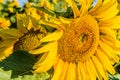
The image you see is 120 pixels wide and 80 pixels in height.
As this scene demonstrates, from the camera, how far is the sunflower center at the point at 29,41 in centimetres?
211

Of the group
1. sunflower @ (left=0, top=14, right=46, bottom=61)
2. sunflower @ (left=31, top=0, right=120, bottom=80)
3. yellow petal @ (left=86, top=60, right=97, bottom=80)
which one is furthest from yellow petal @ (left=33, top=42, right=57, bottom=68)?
yellow petal @ (left=86, top=60, right=97, bottom=80)

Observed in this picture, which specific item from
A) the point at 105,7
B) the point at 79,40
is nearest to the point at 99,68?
the point at 79,40

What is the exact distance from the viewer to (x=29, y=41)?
212 cm

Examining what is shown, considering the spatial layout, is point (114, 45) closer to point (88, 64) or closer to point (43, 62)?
point (88, 64)

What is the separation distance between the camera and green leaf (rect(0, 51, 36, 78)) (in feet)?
6.78

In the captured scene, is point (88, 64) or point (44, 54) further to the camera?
point (88, 64)

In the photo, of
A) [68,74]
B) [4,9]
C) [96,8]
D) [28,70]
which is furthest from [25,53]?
[4,9]

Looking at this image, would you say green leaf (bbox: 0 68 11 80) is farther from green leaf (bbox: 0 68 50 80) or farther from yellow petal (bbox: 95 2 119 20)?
yellow petal (bbox: 95 2 119 20)

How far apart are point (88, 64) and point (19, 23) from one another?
412mm

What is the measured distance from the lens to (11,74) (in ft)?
6.79

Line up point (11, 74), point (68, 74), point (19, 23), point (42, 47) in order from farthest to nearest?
point (19, 23) → point (68, 74) → point (11, 74) → point (42, 47)

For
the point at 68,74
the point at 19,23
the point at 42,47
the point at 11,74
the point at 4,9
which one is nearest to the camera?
the point at 42,47

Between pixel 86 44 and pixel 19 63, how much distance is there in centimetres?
36

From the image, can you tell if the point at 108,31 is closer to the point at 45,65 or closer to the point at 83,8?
the point at 83,8
